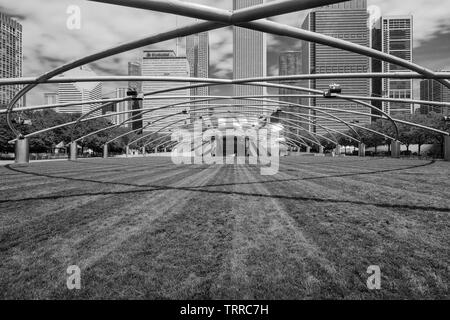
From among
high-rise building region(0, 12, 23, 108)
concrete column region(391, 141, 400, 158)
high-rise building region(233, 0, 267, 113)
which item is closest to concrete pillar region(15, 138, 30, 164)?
high-rise building region(0, 12, 23, 108)

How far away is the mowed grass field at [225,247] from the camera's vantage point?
3691 millimetres

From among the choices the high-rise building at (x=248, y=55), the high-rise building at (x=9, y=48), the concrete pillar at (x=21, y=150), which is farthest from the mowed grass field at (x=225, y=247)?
the high-rise building at (x=248, y=55)

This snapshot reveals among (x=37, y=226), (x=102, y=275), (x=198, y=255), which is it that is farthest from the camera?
(x=37, y=226)

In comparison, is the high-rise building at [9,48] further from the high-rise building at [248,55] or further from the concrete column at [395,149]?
the high-rise building at [248,55]

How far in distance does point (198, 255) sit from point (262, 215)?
3.22 m

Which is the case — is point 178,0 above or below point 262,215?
above

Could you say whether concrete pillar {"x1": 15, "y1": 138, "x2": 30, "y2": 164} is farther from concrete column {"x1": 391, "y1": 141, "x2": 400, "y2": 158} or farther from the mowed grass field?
concrete column {"x1": 391, "y1": 141, "x2": 400, "y2": 158}

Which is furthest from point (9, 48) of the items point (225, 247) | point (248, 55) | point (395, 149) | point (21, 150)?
point (248, 55)

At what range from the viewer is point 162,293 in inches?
140

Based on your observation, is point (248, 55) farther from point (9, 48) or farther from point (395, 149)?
point (395, 149)

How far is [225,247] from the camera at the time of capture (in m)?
5.16

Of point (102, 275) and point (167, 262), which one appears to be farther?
point (167, 262)
